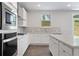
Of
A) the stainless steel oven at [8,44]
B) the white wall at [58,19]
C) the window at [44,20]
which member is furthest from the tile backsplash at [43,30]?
the stainless steel oven at [8,44]

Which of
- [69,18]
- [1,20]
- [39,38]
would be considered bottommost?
[39,38]

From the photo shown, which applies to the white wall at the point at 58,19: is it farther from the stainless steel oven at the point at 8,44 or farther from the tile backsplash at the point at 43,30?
the stainless steel oven at the point at 8,44

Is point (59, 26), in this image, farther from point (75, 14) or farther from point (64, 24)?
point (75, 14)

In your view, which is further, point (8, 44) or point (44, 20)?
point (44, 20)

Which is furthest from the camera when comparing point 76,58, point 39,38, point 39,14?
point 39,14

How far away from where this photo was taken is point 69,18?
7.84 m

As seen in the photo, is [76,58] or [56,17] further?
[56,17]

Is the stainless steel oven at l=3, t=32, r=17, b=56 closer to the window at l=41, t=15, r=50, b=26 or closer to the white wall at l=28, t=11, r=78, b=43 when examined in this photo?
the white wall at l=28, t=11, r=78, b=43

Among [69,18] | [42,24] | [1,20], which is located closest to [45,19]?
[42,24]

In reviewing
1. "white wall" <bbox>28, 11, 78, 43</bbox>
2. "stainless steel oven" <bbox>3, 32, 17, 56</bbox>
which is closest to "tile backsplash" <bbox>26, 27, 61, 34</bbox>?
"white wall" <bbox>28, 11, 78, 43</bbox>

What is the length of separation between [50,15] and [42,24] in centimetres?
75

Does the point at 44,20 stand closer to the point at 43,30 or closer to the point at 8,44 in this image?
the point at 43,30

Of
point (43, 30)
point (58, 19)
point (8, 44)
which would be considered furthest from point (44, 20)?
point (8, 44)

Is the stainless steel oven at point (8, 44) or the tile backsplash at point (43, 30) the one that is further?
the tile backsplash at point (43, 30)
